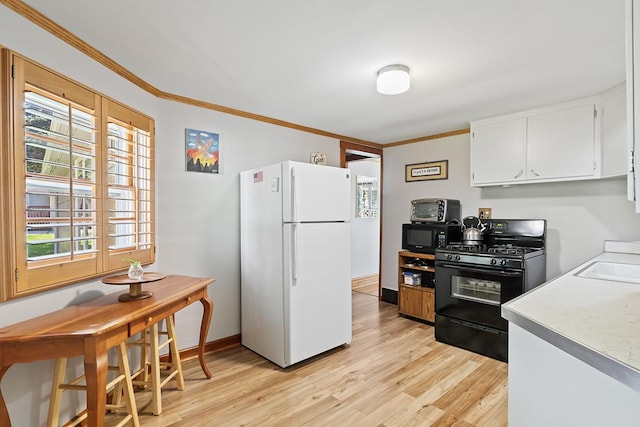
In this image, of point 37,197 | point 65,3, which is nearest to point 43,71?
point 65,3

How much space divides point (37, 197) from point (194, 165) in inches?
51.6

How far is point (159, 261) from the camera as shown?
264 centimetres

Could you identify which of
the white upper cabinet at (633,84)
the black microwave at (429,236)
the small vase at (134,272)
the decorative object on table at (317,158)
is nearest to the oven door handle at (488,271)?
the black microwave at (429,236)

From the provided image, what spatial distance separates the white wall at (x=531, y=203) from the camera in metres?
2.85

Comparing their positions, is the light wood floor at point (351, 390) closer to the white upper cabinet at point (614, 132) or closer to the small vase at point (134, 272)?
the small vase at point (134, 272)

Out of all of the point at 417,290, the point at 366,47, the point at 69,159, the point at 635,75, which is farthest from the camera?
the point at 417,290

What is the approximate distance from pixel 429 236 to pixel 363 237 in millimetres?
2166

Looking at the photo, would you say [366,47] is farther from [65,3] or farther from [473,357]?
[473,357]

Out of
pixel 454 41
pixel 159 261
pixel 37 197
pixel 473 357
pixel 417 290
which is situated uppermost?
pixel 454 41

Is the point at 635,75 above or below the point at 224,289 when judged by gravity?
above

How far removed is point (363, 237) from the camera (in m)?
5.73

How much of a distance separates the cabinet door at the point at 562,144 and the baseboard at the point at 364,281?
126 inches

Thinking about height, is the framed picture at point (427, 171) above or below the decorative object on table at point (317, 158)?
below

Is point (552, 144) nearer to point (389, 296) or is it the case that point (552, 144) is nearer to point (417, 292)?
point (417, 292)
